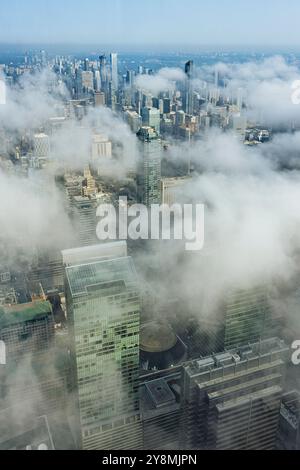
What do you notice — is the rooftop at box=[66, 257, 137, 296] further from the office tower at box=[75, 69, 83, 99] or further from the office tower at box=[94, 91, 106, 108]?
the office tower at box=[75, 69, 83, 99]

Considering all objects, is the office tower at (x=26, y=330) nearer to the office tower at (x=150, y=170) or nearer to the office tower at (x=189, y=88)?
the office tower at (x=150, y=170)

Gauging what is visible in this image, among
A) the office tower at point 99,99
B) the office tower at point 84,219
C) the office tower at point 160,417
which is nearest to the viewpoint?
the office tower at point 160,417


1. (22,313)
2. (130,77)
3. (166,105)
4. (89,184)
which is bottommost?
(22,313)

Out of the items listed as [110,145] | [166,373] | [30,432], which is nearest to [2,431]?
[30,432]

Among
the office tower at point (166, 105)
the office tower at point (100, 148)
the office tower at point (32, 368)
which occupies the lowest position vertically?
the office tower at point (32, 368)

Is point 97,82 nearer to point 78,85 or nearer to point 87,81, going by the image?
point 87,81

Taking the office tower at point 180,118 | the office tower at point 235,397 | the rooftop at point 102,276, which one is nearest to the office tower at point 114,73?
the office tower at point 180,118

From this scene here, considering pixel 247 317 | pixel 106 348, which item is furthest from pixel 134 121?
pixel 106 348
